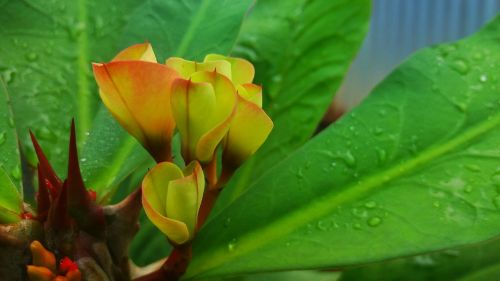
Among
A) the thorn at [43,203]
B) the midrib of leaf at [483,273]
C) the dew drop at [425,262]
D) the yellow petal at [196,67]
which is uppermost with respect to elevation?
the yellow petal at [196,67]

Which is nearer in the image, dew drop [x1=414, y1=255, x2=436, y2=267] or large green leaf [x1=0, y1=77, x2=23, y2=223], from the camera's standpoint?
large green leaf [x1=0, y1=77, x2=23, y2=223]

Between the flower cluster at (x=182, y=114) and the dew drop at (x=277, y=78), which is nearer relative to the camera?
the flower cluster at (x=182, y=114)

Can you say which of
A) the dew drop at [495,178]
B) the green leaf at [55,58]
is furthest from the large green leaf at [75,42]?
the dew drop at [495,178]

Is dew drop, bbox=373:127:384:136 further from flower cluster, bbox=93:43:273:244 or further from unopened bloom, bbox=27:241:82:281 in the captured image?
unopened bloom, bbox=27:241:82:281

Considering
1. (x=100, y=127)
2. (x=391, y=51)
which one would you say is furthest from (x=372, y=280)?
(x=391, y=51)

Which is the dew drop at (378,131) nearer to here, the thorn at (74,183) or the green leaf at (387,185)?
the green leaf at (387,185)

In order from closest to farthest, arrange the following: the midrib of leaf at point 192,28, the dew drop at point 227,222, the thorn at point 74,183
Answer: the thorn at point 74,183
the dew drop at point 227,222
the midrib of leaf at point 192,28


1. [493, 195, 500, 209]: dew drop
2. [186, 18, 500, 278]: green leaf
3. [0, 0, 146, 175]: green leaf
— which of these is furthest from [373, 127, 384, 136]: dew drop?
[0, 0, 146, 175]: green leaf

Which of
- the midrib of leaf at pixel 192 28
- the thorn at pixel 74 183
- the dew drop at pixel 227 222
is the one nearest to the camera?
the thorn at pixel 74 183
